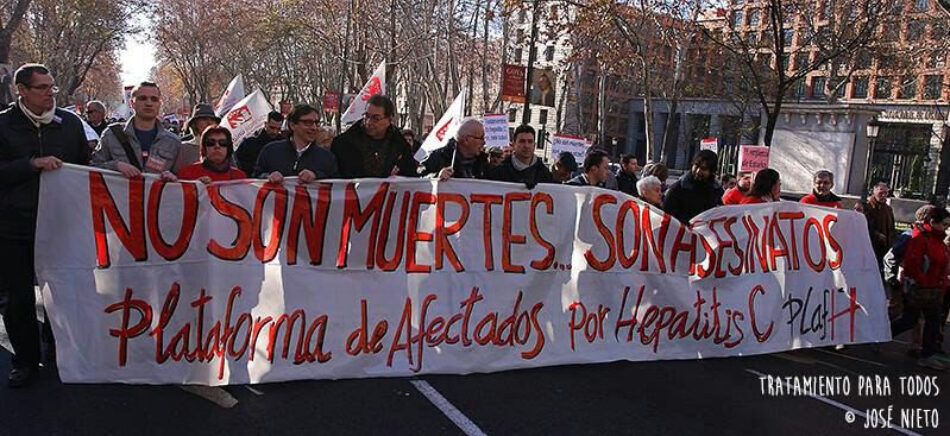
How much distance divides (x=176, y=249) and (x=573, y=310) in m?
2.50

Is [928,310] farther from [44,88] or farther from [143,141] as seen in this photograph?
[44,88]

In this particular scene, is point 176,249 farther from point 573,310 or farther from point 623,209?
point 623,209

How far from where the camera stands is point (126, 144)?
4.68 m

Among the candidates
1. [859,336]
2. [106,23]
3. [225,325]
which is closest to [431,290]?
[225,325]

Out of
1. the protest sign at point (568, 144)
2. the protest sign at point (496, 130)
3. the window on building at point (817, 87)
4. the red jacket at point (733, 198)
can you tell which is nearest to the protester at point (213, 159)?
the red jacket at point (733, 198)

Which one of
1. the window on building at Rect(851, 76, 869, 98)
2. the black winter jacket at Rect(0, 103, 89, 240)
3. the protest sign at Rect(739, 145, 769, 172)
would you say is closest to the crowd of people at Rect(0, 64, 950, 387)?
the black winter jacket at Rect(0, 103, 89, 240)

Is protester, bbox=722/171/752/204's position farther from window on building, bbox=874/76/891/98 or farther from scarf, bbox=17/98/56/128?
window on building, bbox=874/76/891/98

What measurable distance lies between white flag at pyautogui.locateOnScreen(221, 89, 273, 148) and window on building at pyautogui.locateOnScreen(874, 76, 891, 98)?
147 ft

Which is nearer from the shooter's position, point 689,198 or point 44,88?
point 44,88

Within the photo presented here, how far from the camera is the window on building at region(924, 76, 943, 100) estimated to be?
38.6 metres

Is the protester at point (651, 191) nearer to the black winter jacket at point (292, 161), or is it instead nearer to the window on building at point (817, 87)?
the black winter jacket at point (292, 161)

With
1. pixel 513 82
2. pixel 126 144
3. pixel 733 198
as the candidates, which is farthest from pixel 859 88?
pixel 126 144

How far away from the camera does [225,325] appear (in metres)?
4.13

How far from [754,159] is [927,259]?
5.06 m
